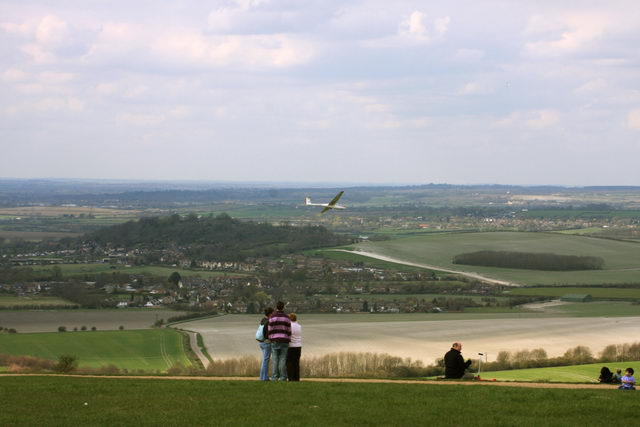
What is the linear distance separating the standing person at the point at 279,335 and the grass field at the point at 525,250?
76566mm

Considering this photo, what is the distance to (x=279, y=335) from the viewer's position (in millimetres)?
21438

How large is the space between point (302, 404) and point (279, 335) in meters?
4.15

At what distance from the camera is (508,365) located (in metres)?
41.8

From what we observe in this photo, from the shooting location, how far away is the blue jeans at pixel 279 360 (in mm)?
21766

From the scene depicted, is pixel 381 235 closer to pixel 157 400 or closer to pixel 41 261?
pixel 41 261

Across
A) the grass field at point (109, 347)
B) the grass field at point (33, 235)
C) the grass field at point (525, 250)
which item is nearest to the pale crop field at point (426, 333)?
the grass field at point (109, 347)

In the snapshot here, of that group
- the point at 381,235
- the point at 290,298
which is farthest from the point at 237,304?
the point at 381,235

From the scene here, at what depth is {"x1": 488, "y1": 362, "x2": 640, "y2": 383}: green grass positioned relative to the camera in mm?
33312

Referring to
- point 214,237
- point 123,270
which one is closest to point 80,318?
point 123,270

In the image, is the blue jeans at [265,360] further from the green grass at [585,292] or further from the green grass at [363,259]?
the green grass at [363,259]

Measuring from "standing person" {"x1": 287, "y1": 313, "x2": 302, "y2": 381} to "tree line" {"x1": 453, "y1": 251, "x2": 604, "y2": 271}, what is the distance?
Result: 298 ft

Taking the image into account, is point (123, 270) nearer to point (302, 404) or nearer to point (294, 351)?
point (294, 351)

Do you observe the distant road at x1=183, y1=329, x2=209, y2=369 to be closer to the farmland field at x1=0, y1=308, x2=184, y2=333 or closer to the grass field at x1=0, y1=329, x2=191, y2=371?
the grass field at x1=0, y1=329, x2=191, y2=371

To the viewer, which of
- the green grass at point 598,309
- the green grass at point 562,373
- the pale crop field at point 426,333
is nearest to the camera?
the green grass at point 562,373
